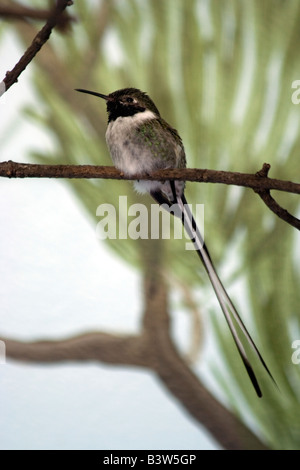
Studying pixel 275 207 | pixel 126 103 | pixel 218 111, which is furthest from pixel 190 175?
pixel 218 111

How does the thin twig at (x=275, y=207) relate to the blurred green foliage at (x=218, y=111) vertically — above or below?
below

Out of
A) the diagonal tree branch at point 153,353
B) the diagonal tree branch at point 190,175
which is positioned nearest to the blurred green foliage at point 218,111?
the diagonal tree branch at point 153,353

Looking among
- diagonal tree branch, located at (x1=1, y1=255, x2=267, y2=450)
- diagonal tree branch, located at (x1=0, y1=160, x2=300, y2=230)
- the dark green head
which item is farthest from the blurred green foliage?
diagonal tree branch, located at (x1=0, y1=160, x2=300, y2=230)

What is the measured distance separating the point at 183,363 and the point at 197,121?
73cm

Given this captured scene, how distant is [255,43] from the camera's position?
5.78 ft

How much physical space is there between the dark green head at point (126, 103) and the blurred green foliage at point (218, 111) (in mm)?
313

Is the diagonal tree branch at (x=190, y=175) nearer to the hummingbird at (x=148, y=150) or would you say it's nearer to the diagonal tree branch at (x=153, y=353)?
the hummingbird at (x=148, y=150)

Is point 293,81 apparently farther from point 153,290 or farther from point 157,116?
point 153,290

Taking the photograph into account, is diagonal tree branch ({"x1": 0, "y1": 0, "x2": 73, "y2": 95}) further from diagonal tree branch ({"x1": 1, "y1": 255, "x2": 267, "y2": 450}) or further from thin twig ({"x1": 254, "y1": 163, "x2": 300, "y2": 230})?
diagonal tree branch ({"x1": 1, "y1": 255, "x2": 267, "y2": 450})

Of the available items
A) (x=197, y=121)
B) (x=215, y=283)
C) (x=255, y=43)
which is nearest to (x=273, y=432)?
(x=215, y=283)

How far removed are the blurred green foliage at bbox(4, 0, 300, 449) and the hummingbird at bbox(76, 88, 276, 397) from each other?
0.32 meters

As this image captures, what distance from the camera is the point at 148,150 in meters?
1.32

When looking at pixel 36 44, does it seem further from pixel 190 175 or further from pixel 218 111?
pixel 218 111

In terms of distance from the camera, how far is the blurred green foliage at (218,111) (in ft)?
5.74
